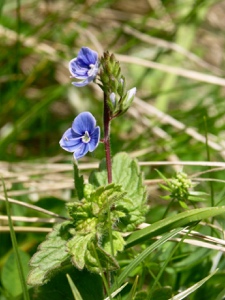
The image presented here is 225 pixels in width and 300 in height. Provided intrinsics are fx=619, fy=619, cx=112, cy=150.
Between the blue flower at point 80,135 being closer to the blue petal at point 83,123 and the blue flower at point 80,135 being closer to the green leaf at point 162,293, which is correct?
the blue petal at point 83,123

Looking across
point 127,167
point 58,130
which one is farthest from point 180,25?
point 127,167

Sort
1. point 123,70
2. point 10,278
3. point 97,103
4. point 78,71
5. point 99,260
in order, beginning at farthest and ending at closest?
1. point 123,70
2. point 97,103
3. point 10,278
4. point 78,71
5. point 99,260

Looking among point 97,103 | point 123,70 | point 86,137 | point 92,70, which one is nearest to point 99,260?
point 86,137

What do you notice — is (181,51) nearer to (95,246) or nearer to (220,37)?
(220,37)

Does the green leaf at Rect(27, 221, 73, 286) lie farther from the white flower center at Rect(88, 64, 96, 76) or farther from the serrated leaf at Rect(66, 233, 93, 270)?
the white flower center at Rect(88, 64, 96, 76)

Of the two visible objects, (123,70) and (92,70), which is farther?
(123,70)

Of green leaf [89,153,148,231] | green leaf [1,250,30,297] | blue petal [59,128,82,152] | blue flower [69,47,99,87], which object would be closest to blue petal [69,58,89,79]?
blue flower [69,47,99,87]

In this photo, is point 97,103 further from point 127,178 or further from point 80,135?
point 80,135
